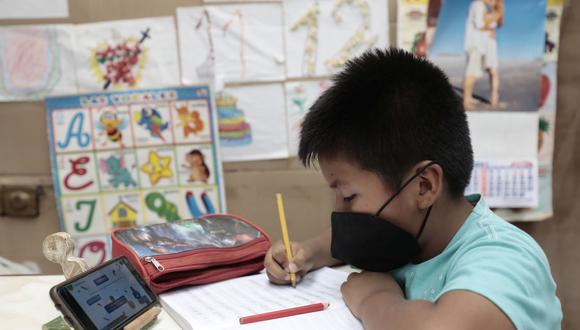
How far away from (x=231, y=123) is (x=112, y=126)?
0.35 meters

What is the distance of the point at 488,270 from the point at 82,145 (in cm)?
120

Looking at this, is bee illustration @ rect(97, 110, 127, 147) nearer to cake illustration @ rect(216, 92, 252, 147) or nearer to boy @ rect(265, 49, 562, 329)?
cake illustration @ rect(216, 92, 252, 147)

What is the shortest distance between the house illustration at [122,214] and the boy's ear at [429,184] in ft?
3.27

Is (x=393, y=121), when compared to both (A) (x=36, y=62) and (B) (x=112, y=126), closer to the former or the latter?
(B) (x=112, y=126)

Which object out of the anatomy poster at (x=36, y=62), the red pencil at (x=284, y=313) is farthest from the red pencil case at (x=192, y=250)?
the anatomy poster at (x=36, y=62)

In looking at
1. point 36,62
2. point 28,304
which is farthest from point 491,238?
point 36,62

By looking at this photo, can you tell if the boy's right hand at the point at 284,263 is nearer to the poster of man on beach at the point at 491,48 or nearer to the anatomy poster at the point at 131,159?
the anatomy poster at the point at 131,159

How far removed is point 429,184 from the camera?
702mm

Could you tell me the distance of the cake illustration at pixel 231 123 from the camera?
1.43 metres

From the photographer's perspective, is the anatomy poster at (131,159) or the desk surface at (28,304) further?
the anatomy poster at (131,159)

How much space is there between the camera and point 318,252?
35.5 inches

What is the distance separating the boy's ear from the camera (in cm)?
69

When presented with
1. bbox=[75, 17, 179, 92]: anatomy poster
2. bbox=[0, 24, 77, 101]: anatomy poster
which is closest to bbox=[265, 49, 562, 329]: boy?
bbox=[75, 17, 179, 92]: anatomy poster

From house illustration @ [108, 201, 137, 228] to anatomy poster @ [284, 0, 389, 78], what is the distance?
629 millimetres
